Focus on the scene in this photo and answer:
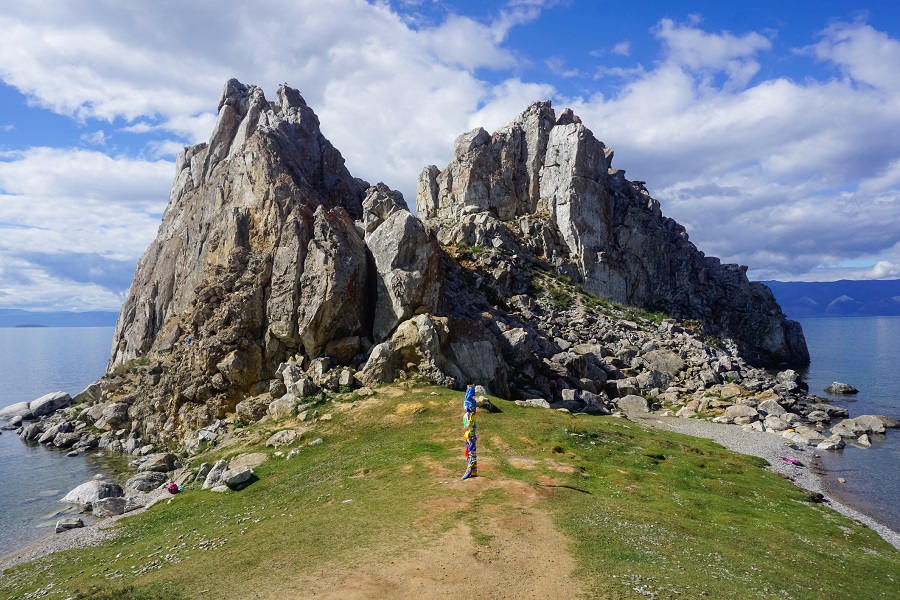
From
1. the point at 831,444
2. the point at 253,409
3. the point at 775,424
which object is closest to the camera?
the point at 253,409

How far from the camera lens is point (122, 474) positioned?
47031mm

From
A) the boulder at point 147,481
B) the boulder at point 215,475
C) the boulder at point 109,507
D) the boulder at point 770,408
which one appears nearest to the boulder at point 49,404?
the boulder at point 147,481

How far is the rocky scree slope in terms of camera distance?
163 feet

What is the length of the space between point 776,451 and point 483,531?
37.6m

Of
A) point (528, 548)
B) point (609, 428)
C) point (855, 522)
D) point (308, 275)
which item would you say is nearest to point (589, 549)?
point (528, 548)

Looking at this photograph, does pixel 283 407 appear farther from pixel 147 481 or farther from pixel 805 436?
pixel 805 436

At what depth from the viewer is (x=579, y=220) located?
382ft

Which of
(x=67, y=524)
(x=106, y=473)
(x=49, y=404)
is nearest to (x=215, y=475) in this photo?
(x=67, y=524)

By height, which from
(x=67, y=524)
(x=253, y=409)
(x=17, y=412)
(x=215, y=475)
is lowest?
(x=17, y=412)

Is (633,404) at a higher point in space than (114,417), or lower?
higher

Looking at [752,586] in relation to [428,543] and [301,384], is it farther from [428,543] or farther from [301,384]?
[301,384]

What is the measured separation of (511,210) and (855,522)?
315 feet

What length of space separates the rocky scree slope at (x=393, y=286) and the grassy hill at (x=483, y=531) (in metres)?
13.2

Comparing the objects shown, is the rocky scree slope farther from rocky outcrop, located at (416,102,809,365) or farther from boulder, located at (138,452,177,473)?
boulder, located at (138,452,177,473)
